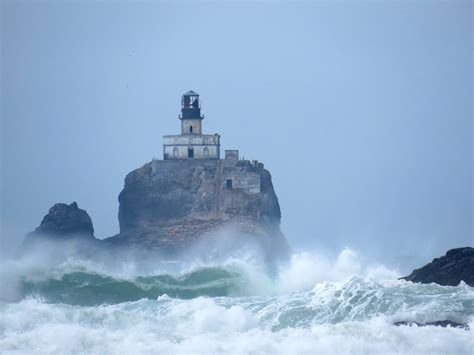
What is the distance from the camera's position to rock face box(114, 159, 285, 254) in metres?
82.0

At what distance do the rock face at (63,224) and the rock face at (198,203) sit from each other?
291cm

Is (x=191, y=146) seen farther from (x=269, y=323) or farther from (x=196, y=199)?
(x=269, y=323)

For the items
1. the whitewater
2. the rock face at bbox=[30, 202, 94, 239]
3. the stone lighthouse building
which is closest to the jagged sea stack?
the stone lighthouse building

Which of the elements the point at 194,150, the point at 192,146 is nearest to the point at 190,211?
the point at 194,150

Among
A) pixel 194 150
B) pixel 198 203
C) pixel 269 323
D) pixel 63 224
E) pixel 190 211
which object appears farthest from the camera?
pixel 194 150

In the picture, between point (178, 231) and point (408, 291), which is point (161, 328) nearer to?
point (408, 291)

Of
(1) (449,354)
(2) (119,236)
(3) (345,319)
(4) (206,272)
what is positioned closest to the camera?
(1) (449,354)

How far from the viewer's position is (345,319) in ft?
160

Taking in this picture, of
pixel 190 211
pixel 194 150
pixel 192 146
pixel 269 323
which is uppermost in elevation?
pixel 192 146

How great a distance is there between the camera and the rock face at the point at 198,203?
269 ft

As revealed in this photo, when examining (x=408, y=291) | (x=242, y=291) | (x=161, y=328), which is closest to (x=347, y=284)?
(x=408, y=291)

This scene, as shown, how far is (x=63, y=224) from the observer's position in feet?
265

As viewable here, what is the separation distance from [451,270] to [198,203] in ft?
99.0

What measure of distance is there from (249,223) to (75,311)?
30.0 metres
